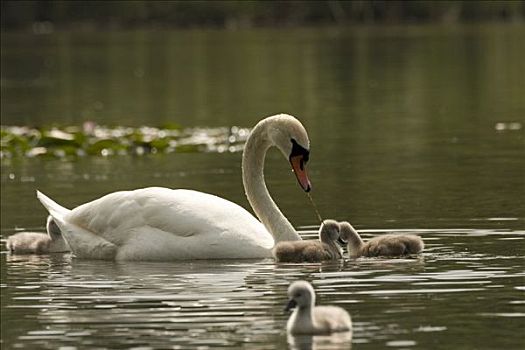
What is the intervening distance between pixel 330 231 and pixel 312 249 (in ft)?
0.72

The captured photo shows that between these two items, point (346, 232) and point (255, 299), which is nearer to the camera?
point (255, 299)

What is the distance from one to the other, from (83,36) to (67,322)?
92917 mm

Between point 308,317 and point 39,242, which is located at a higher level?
point 39,242

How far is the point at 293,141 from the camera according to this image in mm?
16250

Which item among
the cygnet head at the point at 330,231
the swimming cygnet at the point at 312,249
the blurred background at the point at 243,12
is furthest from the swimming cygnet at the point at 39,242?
the blurred background at the point at 243,12

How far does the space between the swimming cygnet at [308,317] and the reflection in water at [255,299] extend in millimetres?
82

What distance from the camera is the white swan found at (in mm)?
15609

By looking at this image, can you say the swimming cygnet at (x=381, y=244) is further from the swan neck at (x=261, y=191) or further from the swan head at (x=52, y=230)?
the swan head at (x=52, y=230)

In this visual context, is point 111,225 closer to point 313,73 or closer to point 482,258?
point 482,258

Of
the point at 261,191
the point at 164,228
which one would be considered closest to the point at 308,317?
the point at 164,228

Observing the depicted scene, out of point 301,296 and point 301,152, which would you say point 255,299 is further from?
point 301,152

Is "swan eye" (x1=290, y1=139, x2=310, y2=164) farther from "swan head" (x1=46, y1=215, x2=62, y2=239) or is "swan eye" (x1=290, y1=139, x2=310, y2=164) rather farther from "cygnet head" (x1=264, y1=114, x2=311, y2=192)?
"swan head" (x1=46, y1=215, x2=62, y2=239)

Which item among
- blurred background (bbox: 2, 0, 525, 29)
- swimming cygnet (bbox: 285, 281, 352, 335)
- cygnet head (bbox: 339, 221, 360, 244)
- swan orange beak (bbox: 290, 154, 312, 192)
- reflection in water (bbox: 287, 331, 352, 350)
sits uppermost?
blurred background (bbox: 2, 0, 525, 29)

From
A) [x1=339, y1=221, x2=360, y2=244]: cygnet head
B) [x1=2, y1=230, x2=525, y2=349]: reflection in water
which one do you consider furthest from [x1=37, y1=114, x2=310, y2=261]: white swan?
[x1=339, y1=221, x2=360, y2=244]: cygnet head
